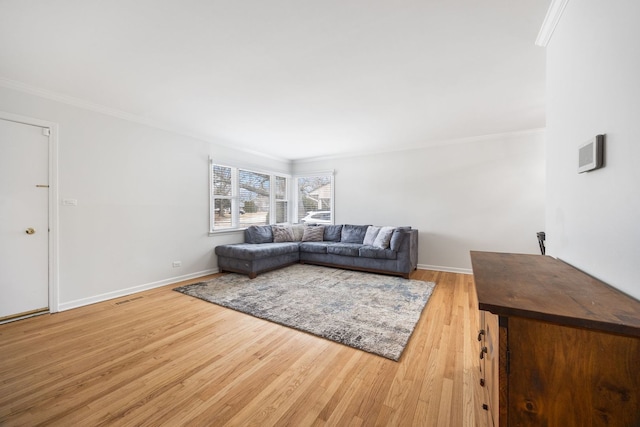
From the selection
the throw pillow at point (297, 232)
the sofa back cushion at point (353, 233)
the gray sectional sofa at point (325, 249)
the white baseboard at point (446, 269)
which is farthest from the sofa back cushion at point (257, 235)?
the white baseboard at point (446, 269)

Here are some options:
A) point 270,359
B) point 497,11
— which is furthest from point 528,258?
point 270,359

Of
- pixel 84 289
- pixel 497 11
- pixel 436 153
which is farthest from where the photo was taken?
pixel 436 153

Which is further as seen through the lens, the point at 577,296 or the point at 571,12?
the point at 571,12

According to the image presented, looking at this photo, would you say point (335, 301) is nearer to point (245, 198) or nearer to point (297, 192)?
point (245, 198)

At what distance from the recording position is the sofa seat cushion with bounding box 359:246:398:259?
4141mm

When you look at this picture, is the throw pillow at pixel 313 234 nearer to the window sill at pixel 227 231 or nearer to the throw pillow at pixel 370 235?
the throw pillow at pixel 370 235

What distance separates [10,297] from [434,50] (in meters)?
4.73

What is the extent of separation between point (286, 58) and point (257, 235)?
11.4 feet

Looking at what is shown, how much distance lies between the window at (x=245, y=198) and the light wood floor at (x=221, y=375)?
2383mm

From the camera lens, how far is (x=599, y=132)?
111cm

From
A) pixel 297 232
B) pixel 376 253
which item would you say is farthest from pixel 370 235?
pixel 297 232

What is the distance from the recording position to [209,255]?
14.6 ft

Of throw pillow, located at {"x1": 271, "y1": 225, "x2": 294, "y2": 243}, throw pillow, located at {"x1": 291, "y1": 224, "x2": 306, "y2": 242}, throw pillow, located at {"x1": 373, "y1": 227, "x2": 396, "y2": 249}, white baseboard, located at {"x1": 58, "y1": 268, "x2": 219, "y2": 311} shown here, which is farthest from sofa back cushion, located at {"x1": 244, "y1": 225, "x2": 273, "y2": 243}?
throw pillow, located at {"x1": 373, "y1": 227, "x2": 396, "y2": 249}

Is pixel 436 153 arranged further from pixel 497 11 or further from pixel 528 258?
pixel 528 258
